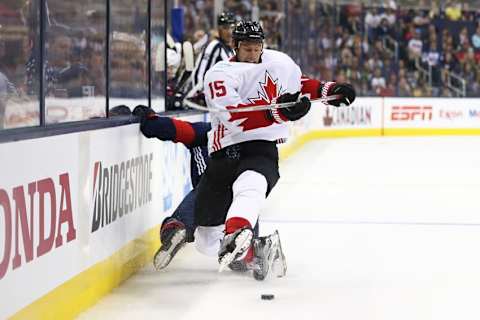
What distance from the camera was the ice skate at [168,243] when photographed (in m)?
5.52

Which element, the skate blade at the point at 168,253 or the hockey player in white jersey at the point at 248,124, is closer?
the hockey player in white jersey at the point at 248,124

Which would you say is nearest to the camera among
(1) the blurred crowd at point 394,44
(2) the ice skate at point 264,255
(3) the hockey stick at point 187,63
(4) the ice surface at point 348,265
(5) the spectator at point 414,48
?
(4) the ice surface at point 348,265

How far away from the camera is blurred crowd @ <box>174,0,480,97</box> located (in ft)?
63.9

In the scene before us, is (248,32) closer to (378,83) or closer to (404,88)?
(378,83)

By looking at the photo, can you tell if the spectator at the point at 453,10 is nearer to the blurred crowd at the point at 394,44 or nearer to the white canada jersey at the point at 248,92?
the blurred crowd at the point at 394,44

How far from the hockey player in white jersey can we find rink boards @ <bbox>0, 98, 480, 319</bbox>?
0.43 meters

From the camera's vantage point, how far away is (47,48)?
4.44m

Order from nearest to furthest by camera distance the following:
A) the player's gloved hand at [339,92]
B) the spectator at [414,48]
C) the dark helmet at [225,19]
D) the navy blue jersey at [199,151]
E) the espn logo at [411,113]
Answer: the player's gloved hand at [339,92]
the navy blue jersey at [199,151]
the dark helmet at [225,19]
the espn logo at [411,113]
the spectator at [414,48]

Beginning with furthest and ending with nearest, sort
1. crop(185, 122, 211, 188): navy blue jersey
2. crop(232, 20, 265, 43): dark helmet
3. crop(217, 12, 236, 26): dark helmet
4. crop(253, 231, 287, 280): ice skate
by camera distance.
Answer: crop(217, 12, 236, 26): dark helmet
crop(185, 122, 211, 188): navy blue jersey
crop(253, 231, 287, 280): ice skate
crop(232, 20, 265, 43): dark helmet

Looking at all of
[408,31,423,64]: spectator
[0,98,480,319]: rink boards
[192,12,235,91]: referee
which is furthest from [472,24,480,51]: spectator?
[0,98,480,319]: rink boards

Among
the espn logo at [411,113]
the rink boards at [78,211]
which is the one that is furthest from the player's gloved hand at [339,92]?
the espn logo at [411,113]

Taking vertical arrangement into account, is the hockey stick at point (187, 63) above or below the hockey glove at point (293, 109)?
above

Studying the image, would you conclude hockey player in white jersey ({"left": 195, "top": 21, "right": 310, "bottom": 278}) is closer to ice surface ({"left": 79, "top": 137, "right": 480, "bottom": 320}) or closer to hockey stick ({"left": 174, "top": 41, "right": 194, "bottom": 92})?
ice surface ({"left": 79, "top": 137, "right": 480, "bottom": 320})

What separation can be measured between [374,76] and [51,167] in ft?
52.3
